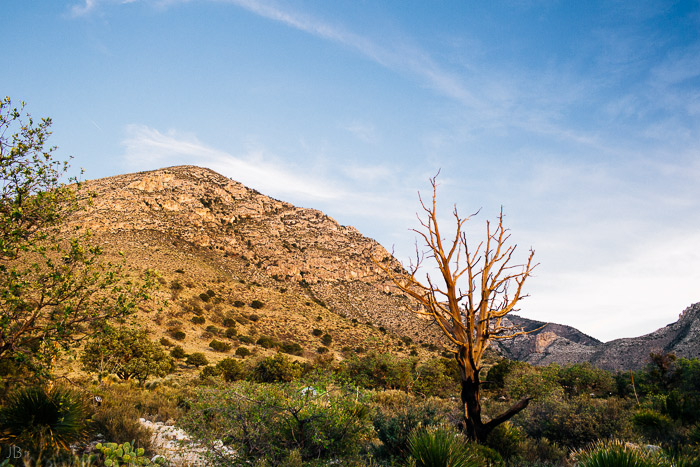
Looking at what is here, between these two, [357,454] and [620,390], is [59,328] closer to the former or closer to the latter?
[357,454]

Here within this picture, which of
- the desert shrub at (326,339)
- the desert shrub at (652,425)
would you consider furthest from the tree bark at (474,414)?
the desert shrub at (326,339)

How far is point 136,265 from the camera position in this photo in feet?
143

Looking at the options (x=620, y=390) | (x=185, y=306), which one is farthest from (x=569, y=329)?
(x=185, y=306)

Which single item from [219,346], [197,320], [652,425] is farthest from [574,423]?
[197,320]

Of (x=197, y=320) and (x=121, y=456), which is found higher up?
(x=197, y=320)

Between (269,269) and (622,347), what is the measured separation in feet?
183

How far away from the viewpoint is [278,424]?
7.45 m

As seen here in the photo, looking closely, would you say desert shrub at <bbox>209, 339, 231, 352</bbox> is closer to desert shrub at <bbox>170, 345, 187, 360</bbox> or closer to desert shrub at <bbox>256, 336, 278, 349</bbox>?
desert shrub at <bbox>256, 336, 278, 349</bbox>

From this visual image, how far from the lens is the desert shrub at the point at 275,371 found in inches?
877

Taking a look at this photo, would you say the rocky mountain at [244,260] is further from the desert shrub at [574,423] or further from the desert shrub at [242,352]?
the desert shrub at [574,423]

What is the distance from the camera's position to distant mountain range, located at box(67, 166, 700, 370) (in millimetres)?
46656

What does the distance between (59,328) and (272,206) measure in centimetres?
7570

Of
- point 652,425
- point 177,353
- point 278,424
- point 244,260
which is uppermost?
point 244,260

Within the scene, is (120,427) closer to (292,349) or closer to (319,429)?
(319,429)
